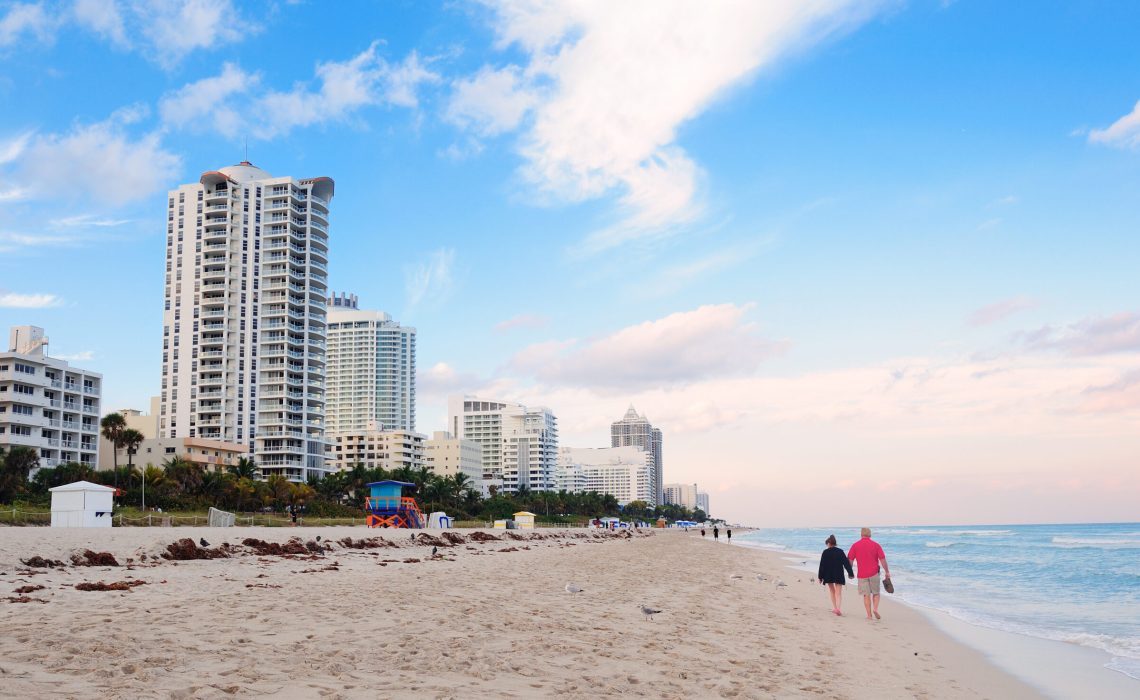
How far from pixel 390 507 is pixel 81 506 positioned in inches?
911

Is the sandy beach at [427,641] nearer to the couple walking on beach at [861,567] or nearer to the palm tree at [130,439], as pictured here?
the couple walking on beach at [861,567]

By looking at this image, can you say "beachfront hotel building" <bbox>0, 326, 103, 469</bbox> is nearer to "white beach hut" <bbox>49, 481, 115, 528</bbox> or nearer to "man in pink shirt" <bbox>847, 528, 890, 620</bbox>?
"white beach hut" <bbox>49, 481, 115, 528</bbox>

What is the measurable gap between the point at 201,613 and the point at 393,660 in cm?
387

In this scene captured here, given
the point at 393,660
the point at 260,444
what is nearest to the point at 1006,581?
the point at 393,660

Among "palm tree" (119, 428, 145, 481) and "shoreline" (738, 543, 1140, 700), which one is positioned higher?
"palm tree" (119, 428, 145, 481)

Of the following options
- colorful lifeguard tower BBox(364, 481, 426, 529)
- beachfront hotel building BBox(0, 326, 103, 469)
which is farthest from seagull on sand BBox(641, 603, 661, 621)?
beachfront hotel building BBox(0, 326, 103, 469)

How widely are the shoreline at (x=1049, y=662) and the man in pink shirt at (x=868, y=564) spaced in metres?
1.77

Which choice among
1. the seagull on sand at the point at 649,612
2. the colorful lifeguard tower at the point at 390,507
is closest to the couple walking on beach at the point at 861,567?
the seagull on sand at the point at 649,612

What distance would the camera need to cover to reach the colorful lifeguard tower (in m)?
57.3

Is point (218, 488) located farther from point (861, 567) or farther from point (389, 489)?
point (861, 567)

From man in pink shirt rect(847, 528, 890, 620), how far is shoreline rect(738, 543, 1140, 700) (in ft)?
5.82

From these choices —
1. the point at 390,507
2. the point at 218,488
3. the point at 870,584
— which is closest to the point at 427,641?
the point at 870,584

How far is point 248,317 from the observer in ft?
420

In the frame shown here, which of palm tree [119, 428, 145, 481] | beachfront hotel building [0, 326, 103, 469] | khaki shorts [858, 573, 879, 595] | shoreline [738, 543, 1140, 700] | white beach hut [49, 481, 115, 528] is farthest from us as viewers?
beachfront hotel building [0, 326, 103, 469]
